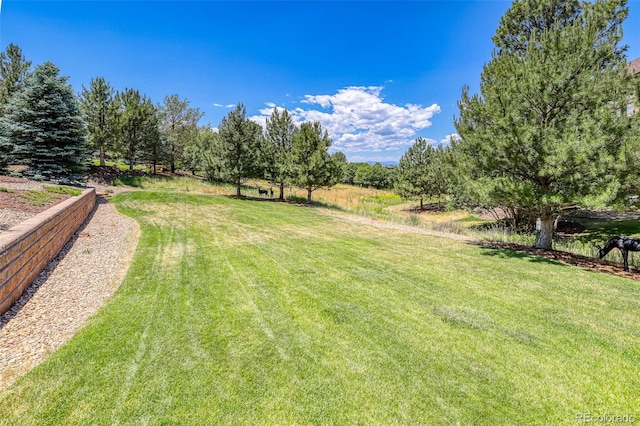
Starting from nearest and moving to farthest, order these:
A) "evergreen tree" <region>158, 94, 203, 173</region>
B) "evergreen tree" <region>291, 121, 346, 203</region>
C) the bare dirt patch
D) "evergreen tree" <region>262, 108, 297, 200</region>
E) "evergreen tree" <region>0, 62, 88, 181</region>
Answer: the bare dirt patch, "evergreen tree" <region>0, 62, 88, 181</region>, "evergreen tree" <region>291, 121, 346, 203</region>, "evergreen tree" <region>262, 108, 297, 200</region>, "evergreen tree" <region>158, 94, 203, 173</region>

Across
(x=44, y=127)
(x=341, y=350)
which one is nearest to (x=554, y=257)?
(x=341, y=350)

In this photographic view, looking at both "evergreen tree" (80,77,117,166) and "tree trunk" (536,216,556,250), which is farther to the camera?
"evergreen tree" (80,77,117,166)

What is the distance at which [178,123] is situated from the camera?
42219mm

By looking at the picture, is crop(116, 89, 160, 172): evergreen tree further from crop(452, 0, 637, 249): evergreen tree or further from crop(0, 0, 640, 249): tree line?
crop(452, 0, 637, 249): evergreen tree

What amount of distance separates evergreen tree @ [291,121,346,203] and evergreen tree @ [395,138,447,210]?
423 inches

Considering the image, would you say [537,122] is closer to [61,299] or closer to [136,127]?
[61,299]

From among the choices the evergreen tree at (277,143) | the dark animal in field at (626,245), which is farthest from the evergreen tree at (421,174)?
the dark animal in field at (626,245)

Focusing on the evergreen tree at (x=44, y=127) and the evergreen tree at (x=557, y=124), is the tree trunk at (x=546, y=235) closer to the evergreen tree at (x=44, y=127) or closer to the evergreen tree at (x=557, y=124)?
the evergreen tree at (x=557, y=124)

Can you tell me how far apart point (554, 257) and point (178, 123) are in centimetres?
4660

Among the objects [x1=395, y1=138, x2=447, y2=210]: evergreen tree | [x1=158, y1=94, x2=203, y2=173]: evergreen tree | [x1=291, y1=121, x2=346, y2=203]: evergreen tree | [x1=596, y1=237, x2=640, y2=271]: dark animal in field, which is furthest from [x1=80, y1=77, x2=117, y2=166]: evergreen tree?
[x1=596, y1=237, x2=640, y2=271]: dark animal in field

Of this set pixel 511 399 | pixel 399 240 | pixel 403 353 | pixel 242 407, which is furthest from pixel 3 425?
pixel 399 240

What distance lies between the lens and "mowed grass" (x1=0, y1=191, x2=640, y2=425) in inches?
108

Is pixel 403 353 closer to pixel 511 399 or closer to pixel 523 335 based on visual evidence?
pixel 511 399

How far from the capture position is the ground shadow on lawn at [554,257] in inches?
295
